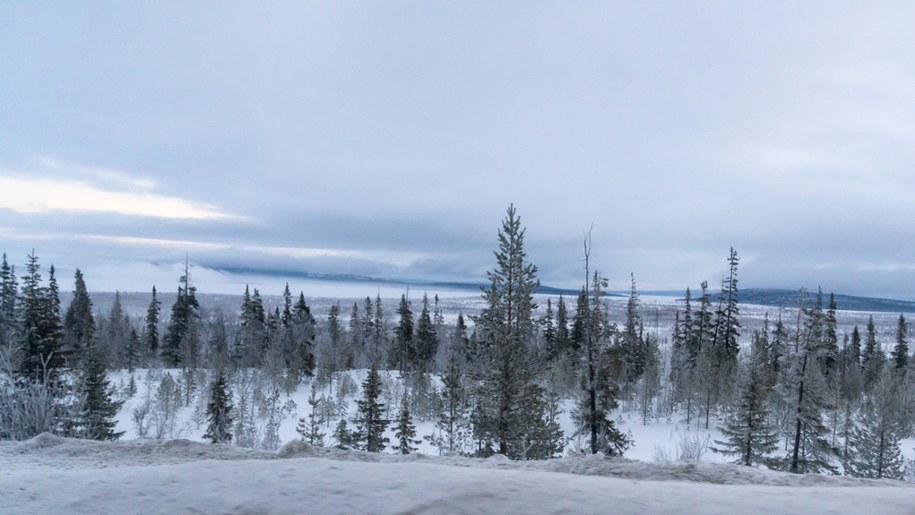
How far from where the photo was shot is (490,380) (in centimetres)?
2072

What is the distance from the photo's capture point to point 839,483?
17.9 feet

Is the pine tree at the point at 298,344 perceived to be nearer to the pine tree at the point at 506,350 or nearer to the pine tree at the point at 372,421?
the pine tree at the point at 372,421

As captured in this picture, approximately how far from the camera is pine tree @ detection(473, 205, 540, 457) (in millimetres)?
20250

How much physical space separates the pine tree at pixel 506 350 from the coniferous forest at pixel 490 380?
0.07m

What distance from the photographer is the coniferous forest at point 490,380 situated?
2064 centimetres

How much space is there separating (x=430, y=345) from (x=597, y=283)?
153ft

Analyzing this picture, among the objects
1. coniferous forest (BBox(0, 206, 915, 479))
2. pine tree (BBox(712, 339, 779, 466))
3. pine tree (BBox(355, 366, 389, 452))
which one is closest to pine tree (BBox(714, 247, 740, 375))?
coniferous forest (BBox(0, 206, 915, 479))

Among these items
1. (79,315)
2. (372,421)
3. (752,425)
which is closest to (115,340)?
(79,315)

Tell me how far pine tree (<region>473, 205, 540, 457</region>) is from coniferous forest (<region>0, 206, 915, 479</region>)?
0.07 m

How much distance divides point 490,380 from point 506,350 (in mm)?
1506

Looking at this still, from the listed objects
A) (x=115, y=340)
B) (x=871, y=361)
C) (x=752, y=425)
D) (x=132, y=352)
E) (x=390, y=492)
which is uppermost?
(x=390, y=492)

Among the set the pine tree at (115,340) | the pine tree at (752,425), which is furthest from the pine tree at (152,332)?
the pine tree at (752,425)

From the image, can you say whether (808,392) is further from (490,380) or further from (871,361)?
(871,361)

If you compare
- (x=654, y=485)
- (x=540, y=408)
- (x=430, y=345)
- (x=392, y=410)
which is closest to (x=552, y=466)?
(x=654, y=485)
